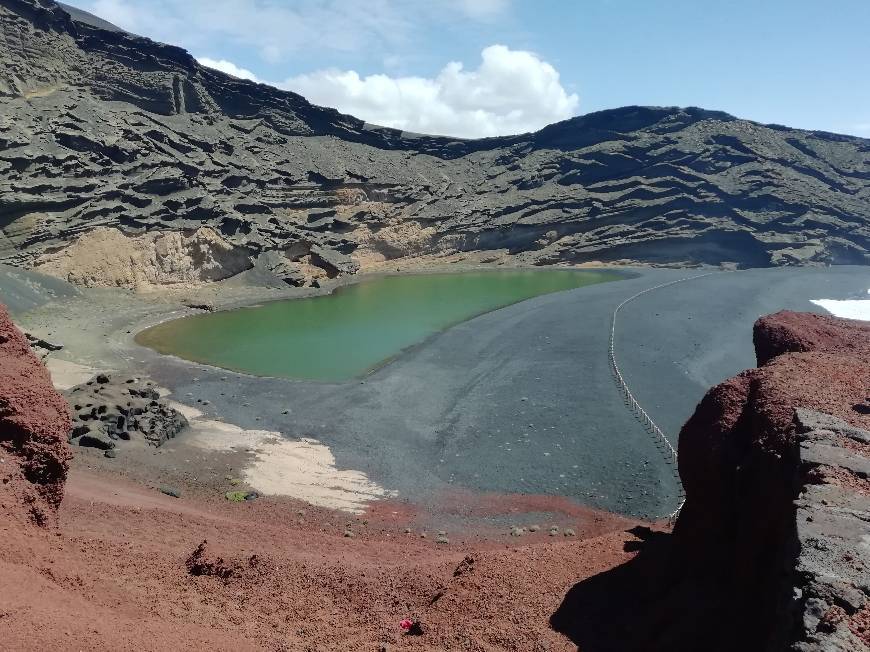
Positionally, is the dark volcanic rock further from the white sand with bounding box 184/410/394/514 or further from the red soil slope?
the red soil slope

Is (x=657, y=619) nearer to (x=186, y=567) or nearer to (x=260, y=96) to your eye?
(x=186, y=567)

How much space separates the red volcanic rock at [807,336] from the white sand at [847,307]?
38519 millimetres

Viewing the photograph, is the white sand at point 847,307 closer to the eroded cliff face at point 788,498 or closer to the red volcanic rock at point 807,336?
the red volcanic rock at point 807,336

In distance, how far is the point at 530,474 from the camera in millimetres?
20391

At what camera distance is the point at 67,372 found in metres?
29.6

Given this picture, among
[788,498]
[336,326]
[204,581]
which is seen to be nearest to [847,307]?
[336,326]

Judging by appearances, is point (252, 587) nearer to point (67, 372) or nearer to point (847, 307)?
point (67, 372)

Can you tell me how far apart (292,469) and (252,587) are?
11106mm

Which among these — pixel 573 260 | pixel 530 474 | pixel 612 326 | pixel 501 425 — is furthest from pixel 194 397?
pixel 573 260

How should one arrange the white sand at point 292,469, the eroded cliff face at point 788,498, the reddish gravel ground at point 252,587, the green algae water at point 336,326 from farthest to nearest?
the green algae water at point 336,326
the white sand at point 292,469
the reddish gravel ground at point 252,587
the eroded cliff face at point 788,498

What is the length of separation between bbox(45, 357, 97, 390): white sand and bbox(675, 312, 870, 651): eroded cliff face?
89.5 ft

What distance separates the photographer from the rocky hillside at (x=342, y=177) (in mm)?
53844

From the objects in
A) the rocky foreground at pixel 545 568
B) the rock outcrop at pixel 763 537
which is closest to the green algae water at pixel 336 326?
the rocky foreground at pixel 545 568

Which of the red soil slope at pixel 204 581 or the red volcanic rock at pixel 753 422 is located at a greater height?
the red volcanic rock at pixel 753 422
